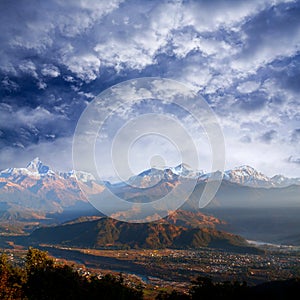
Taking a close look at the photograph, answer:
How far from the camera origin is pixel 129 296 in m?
32.6

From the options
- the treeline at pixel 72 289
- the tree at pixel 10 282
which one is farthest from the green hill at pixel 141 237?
the tree at pixel 10 282

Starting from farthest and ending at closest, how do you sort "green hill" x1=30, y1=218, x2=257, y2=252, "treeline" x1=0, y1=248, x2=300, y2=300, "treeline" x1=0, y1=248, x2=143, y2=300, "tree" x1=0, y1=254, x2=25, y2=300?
"green hill" x1=30, y1=218, x2=257, y2=252 → "treeline" x1=0, y1=248, x2=143, y2=300 → "treeline" x1=0, y1=248, x2=300, y2=300 → "tree" x1=0, y1=254, x2=25, y2=300

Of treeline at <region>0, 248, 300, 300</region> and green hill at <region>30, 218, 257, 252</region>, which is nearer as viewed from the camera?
treeline at <region>0, 248, 300, 300</region>

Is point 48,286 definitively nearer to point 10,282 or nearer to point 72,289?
point 72,289

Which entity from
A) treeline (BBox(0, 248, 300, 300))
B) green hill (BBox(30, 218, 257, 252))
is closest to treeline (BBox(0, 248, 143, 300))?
treeline (BBox(0, 248, 300, 300))

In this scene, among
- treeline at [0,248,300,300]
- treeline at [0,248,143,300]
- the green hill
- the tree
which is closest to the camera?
the tree

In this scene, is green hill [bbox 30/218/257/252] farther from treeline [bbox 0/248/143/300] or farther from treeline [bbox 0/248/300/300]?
treeline [bbox 0/248/143/300]

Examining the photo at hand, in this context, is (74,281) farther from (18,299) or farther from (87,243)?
(87,243)

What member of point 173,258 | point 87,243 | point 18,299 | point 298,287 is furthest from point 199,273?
point 87,243

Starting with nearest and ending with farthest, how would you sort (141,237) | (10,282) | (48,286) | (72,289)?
(10,282)
(48,286)
(72,289)
(141,237)

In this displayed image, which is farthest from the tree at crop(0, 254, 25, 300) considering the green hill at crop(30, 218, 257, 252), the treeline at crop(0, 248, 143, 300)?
the green hill at crop(30, 218, 257, 252)

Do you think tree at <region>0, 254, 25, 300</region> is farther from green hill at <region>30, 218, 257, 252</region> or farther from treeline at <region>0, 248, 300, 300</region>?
green hill at <region>30, 218, 257, 252</region>

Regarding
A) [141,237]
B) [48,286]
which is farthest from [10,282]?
[141,237]

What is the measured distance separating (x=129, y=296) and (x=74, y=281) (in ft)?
21.6
